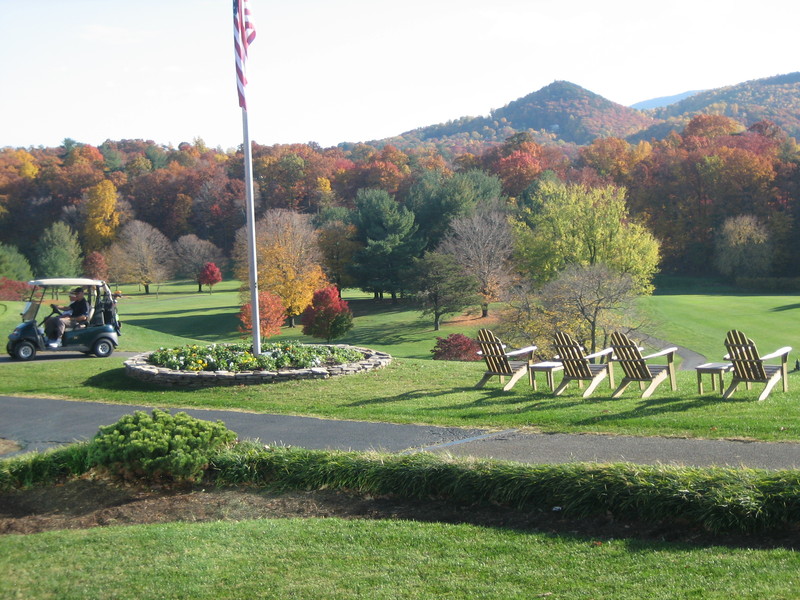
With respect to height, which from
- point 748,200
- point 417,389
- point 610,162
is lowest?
point 417,389

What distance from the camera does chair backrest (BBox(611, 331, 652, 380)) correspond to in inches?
476

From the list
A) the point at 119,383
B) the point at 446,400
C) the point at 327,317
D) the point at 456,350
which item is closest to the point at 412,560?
the point at 446,400

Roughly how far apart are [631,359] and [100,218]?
8255 centimetres

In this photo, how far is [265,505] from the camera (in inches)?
279

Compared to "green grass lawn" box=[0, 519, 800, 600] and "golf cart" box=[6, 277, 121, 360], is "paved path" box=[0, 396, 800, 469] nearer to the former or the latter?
"green grass lawn" box=[0, 519, 800, 600]

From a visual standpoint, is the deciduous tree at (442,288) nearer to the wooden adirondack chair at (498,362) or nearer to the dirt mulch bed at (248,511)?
the wooden adirondack chair at (498,362)

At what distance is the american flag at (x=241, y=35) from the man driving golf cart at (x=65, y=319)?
26.1 feet

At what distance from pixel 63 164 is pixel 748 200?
80.9m

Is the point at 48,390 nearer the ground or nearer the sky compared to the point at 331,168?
nearer the ground

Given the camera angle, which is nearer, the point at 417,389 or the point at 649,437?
the point at 649,437

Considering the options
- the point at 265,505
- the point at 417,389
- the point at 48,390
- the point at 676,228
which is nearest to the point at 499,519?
the point at 265,505

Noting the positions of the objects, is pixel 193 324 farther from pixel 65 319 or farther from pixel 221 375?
pixel 221 375

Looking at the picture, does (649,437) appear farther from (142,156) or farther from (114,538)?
(142,156)

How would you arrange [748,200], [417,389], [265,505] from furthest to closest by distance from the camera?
1. [748,200]
2. [417,389]
3. [265,505]
